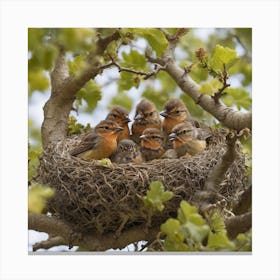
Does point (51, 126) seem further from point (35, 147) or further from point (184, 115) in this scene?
point (184, 115)

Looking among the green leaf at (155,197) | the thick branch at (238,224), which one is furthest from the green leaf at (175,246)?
the thick branch at (238,224)

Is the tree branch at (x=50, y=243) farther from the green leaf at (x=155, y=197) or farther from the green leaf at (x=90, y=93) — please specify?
the green leaf at (x=90, y=93)

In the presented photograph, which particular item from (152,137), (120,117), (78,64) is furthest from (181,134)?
(78,64)

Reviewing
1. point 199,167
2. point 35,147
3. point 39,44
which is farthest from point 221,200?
point 39,44

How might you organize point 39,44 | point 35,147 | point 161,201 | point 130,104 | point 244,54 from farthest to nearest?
point 130,104 → point 35,147 → point 244,54 → point 161,201 → point 39,44

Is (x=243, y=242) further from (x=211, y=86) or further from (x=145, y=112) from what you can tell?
(x=145, y=112)

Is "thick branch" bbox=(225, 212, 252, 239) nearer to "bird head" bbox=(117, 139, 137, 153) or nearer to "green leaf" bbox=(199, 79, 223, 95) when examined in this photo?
"green leaf" bbox=(199, 79, 223, 95)
